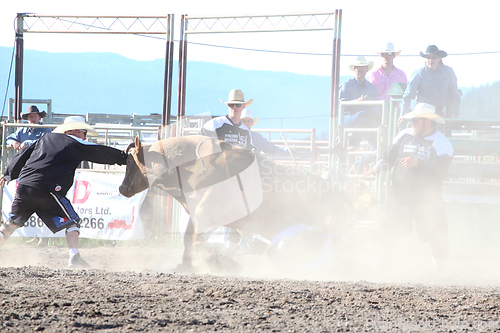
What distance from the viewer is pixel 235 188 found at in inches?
182

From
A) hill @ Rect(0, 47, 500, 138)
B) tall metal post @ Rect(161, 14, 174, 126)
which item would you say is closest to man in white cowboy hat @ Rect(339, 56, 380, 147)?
tall metal post @ Rect(161, 14, 174, 126)

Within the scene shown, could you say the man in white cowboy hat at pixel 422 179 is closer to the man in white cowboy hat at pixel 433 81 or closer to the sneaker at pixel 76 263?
the man in white cowboy hat at pixel 433 81

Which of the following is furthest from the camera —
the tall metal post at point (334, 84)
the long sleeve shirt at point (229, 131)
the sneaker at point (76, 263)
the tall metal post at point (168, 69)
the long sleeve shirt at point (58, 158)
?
the tall metal post at point (168, 69)

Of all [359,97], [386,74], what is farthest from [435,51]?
[359,97]

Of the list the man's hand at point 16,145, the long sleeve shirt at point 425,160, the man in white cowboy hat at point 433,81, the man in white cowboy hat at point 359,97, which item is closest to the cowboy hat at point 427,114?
the long sleeve shirt at point 425,160

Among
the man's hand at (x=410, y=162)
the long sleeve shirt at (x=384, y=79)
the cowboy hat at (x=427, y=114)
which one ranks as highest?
the long sleeve shirt at (x=384, y=79)

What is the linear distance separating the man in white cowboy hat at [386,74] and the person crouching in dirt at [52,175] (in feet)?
18.1

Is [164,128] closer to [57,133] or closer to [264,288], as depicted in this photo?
[57,133]

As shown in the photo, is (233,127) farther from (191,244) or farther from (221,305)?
(221,305)

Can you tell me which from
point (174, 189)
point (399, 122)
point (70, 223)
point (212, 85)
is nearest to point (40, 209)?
point (70, 223)

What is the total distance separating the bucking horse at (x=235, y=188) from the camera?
15.0 ft

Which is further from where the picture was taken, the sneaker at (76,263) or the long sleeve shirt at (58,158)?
the sneaker at (76,263)

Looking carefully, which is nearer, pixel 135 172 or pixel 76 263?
pixel 135 172

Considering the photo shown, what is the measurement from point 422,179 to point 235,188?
2.81 m
